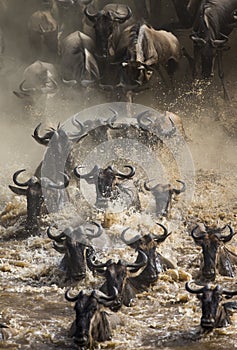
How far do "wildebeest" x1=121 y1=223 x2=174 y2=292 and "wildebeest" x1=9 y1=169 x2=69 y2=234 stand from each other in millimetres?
2642

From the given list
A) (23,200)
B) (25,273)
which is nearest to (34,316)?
(25,273)

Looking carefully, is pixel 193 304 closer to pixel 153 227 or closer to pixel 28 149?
pixel 153 227

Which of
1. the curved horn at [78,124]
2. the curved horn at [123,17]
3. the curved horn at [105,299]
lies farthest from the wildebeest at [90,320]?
the curved horn at [123,17]

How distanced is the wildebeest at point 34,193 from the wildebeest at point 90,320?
534 centimetres

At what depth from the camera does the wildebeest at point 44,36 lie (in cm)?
2770

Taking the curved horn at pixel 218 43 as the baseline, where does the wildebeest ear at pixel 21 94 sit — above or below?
below

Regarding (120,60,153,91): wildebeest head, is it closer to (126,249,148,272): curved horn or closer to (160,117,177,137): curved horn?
(160,117,177,137): curved horn

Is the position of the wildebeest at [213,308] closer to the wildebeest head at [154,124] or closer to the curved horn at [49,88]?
the wildebeest head at [154,124]

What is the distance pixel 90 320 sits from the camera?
13.8 m

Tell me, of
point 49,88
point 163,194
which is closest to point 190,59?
point 49,88

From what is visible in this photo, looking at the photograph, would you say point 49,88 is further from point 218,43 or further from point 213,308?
point 213,308

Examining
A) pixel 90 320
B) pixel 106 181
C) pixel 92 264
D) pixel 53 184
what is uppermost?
pixel 90 320

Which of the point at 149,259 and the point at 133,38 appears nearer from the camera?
the point at 149,259

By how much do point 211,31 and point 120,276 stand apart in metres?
11.8
